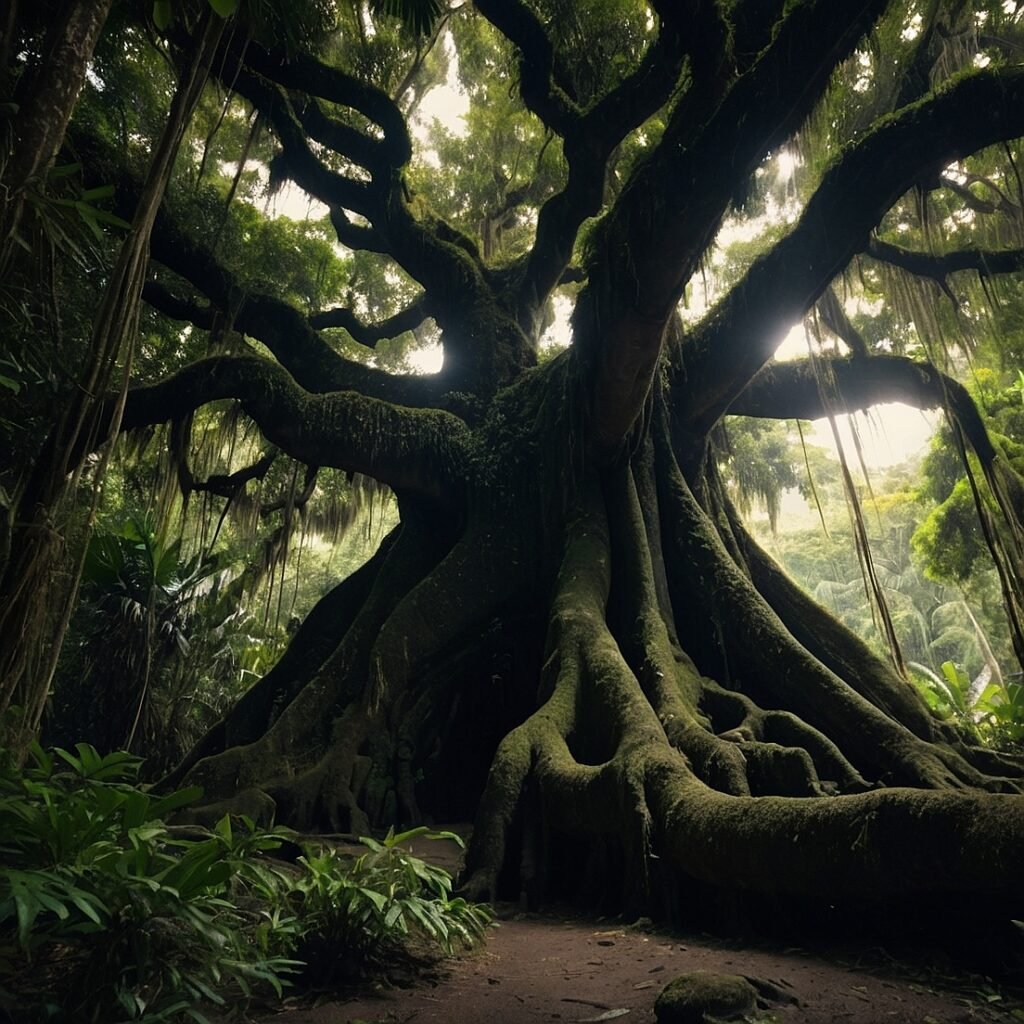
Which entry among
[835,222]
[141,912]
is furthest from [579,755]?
[835,222]

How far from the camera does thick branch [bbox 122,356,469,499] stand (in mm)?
6227

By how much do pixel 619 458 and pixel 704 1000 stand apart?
5.25 m

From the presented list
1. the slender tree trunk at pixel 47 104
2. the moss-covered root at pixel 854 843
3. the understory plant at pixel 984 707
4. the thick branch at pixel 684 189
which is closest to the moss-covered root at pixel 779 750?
the moss-covered root at pixel 854 843

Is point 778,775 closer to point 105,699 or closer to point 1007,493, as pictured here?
point 1007,493

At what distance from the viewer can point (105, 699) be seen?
30.1 ft

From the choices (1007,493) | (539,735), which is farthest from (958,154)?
(539,735)

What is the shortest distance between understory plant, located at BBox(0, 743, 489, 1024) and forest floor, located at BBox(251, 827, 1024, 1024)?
181mm

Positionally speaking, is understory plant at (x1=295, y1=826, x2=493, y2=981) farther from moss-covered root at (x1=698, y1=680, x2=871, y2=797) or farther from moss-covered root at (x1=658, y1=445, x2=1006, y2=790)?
moss-covered root at (x1=658, y1=445, x2=1006, y2=790)

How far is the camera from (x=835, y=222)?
5.16 metres

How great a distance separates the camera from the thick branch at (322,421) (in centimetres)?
623

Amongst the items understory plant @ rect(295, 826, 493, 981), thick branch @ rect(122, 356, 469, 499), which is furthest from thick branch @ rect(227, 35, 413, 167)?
understory plant @ rect(295, 826, 493, 981)

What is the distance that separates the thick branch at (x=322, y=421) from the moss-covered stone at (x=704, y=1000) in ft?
17.1

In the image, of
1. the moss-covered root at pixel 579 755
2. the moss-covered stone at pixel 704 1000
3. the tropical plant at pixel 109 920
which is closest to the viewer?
the tropical plant at pixel 109 920

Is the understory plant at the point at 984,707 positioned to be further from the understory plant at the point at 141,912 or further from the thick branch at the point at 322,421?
the understory plant at the point at 141,912
